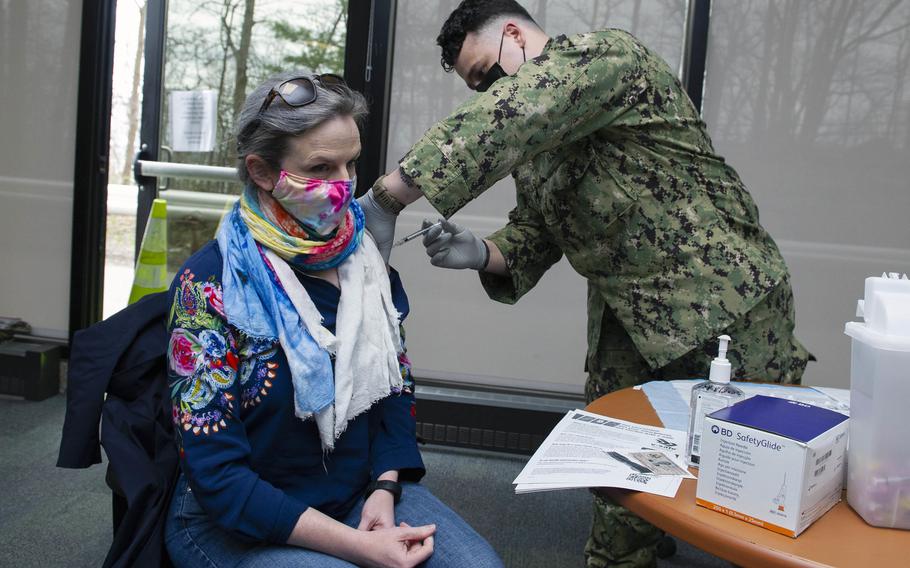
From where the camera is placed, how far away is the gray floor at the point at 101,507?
6.86 feet

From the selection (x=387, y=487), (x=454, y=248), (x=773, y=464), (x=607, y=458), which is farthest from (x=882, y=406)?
(x=454, y=248)

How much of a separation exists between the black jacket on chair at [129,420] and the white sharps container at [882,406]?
37.0 inches

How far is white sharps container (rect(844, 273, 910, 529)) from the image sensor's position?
78cm

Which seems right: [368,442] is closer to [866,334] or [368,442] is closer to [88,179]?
[866,334]

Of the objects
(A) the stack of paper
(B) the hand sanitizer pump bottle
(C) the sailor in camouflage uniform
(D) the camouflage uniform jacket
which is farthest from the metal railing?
(B) the hand sanitizer pump bottle

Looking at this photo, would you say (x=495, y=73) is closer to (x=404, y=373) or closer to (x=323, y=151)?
(x=323, y=151)

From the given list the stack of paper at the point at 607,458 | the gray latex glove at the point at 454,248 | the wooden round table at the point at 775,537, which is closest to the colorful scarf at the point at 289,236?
the gray latex glove at the point at 454,248

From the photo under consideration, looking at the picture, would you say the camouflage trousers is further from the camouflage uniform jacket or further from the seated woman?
the seated woman

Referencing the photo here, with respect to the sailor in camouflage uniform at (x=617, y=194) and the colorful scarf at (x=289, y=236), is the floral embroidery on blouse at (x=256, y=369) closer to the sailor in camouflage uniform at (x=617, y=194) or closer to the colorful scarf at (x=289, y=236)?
the colorful scarf at (x=289, y=236)

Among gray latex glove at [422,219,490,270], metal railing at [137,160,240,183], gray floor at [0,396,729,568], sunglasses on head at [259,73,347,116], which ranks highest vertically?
sunglasses on head at [259,73,347,116]

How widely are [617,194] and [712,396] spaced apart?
0.61 metres

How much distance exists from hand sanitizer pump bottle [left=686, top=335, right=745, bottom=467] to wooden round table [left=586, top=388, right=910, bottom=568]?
0.09 m

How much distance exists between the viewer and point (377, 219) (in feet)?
4.57

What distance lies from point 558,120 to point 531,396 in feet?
6.22
